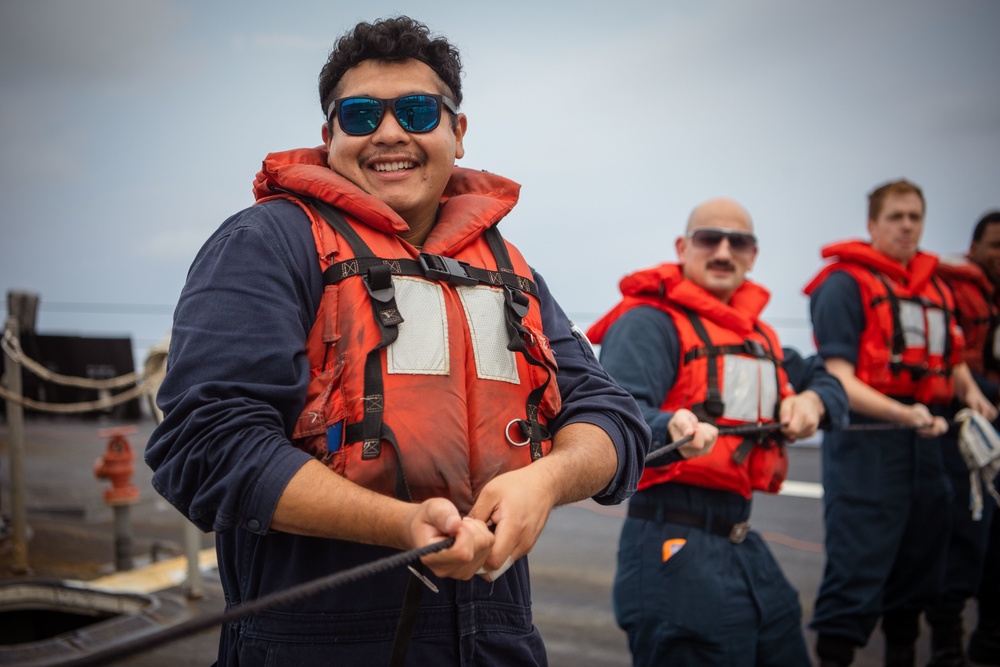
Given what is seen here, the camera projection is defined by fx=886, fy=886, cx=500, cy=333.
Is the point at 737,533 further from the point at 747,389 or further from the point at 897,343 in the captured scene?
the point at 897,343

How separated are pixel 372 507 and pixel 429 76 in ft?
3.43

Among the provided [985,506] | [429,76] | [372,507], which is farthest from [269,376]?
[985,506]

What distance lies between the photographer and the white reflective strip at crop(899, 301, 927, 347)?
16.2 ft

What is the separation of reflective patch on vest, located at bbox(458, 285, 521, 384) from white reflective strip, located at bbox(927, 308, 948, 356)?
13.0 feet

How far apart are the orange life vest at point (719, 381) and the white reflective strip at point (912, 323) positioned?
1566mm

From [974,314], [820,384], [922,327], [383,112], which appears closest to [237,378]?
[383,112]

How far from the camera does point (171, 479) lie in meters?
1.60

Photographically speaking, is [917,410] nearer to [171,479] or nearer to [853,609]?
[853,609]

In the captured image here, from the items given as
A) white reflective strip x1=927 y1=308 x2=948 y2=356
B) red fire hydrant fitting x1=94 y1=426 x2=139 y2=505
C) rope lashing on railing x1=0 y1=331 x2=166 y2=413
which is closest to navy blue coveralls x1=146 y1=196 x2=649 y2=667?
white reflective strip x1=927 y1=308 x2=948 y2=356

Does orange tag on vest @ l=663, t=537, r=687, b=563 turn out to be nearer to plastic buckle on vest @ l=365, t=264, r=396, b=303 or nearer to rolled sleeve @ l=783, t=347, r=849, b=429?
rolled sleeve @ l=783, t=347, r=849, b=429

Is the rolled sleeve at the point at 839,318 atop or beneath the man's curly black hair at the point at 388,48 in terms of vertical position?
beneath

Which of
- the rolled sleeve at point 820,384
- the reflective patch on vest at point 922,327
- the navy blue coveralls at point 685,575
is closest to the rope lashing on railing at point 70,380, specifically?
the navy blue coveralls at point 685,575

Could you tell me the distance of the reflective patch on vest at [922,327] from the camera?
4.96 m

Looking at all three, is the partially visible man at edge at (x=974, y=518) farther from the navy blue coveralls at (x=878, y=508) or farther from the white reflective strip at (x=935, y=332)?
the white reflective strip at (x=935, y=332)
